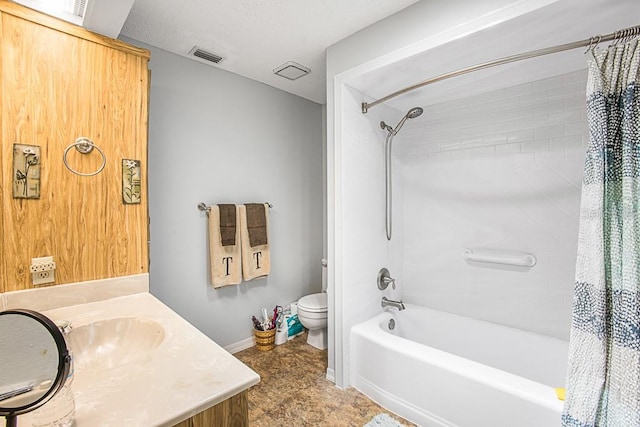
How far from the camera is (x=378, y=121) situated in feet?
7.73

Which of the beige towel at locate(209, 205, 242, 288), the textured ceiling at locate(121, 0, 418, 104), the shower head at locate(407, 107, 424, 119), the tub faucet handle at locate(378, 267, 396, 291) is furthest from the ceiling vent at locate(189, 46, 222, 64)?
the tub faucet handle at locate(378, 267, 396, 291)

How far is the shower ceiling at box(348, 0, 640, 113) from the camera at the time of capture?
4.31 feet

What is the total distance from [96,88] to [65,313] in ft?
3.77

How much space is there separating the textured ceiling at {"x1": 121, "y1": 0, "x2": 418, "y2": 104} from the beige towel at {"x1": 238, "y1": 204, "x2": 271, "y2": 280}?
48.5 inches

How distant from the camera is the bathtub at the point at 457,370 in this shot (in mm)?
1426

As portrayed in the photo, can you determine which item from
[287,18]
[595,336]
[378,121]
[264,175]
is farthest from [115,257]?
[595,336]

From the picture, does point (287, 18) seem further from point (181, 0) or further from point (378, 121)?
point (378, 121)

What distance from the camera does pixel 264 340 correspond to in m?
2.60

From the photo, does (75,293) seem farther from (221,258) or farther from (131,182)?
(221,258)

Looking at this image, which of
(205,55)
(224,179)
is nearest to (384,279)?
(224,179)

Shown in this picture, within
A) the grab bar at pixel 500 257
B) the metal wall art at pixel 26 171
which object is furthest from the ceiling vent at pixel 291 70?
the grab bar at pixel 500 257

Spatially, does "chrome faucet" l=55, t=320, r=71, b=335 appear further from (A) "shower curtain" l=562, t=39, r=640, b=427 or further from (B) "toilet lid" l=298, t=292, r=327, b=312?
(A) "shower curtain" l=562, t=39, r=640, b=427

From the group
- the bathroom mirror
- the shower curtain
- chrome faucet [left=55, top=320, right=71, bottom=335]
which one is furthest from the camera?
chrome faucet [left=55, top=320, right=71, bottom=335]

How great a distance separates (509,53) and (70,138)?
94.6 inches
